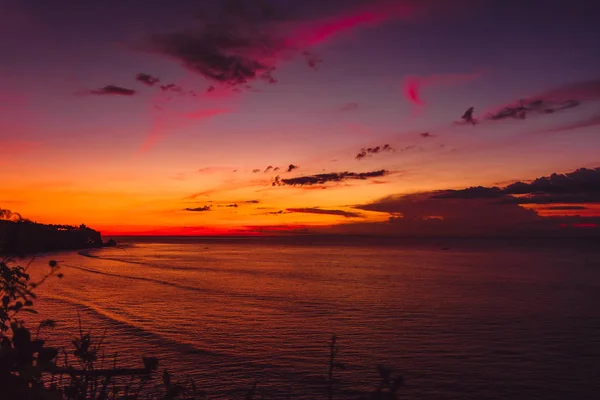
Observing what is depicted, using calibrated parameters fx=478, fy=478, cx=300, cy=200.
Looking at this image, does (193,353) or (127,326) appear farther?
(127,326)

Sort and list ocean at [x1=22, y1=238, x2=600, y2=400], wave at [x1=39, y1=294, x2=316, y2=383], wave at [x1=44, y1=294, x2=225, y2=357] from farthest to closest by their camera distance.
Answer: wave at [x1=44, y1=294, x2=225, y2=357] → wave at [x1=39, y1=294, x2=316, y2=383] → ocean at [x1=22, y1=238, x2=600, y2=400]

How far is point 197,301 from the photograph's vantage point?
4022cm

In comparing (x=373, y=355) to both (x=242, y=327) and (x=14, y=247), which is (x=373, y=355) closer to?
(x=242, y=327)

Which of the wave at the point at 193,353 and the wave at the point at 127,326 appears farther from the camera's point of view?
the wave at the point at 127,326

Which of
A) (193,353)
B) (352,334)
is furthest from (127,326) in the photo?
(352,334)

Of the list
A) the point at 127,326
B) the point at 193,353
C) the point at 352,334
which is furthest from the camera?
the point at 127,326

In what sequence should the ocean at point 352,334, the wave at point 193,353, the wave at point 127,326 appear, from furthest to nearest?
the wave at point 127,326, the wave at point 193,353, the ocean at point 352,334

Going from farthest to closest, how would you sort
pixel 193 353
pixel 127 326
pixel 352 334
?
1. pixel 127 326
2. pixel 352 334
3. pixel 193 353

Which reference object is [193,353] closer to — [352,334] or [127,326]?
[127,326]

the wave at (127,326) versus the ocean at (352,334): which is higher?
the wave at (127,326)

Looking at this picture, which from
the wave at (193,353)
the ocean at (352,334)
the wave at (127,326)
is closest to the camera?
the ocean at (352,334)

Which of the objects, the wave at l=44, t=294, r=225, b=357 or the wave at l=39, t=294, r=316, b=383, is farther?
the wave at l=44, t=294, r=225, b=357

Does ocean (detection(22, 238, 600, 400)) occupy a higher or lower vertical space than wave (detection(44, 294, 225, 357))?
lower

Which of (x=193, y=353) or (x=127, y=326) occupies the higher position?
(x=127, y=326)
